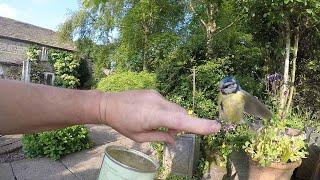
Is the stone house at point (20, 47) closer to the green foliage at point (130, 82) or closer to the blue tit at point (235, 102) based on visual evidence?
the green foliage at point (130, 82)

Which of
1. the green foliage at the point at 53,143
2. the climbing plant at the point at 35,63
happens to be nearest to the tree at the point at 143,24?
the green foliage at the point at 53,143

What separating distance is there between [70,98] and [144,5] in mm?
12209

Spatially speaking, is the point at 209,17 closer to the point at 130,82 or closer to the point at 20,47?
the point at 130,82

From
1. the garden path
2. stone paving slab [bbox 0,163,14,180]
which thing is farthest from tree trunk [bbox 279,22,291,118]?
stone paving slab [bbox 0,163,14,180]

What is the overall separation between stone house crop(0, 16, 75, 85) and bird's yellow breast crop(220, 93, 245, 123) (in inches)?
890

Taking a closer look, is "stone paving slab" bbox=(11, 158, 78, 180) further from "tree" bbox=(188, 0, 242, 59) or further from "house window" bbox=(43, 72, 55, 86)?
"house window" bbox=(43, 72, 55, 86)

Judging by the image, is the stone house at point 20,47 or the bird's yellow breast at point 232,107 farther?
the stone house at point 20,47

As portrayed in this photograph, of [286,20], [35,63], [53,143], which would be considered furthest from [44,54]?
[286,20]

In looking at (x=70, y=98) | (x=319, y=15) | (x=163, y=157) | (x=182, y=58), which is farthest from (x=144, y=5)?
(x=70, y=98)

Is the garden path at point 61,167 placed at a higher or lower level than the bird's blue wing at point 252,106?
lower

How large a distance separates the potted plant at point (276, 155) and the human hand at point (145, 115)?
120 inches

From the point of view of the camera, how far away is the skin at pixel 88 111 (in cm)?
99

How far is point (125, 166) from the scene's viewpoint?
167 cm

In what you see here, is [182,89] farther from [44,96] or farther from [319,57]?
[44,96]
